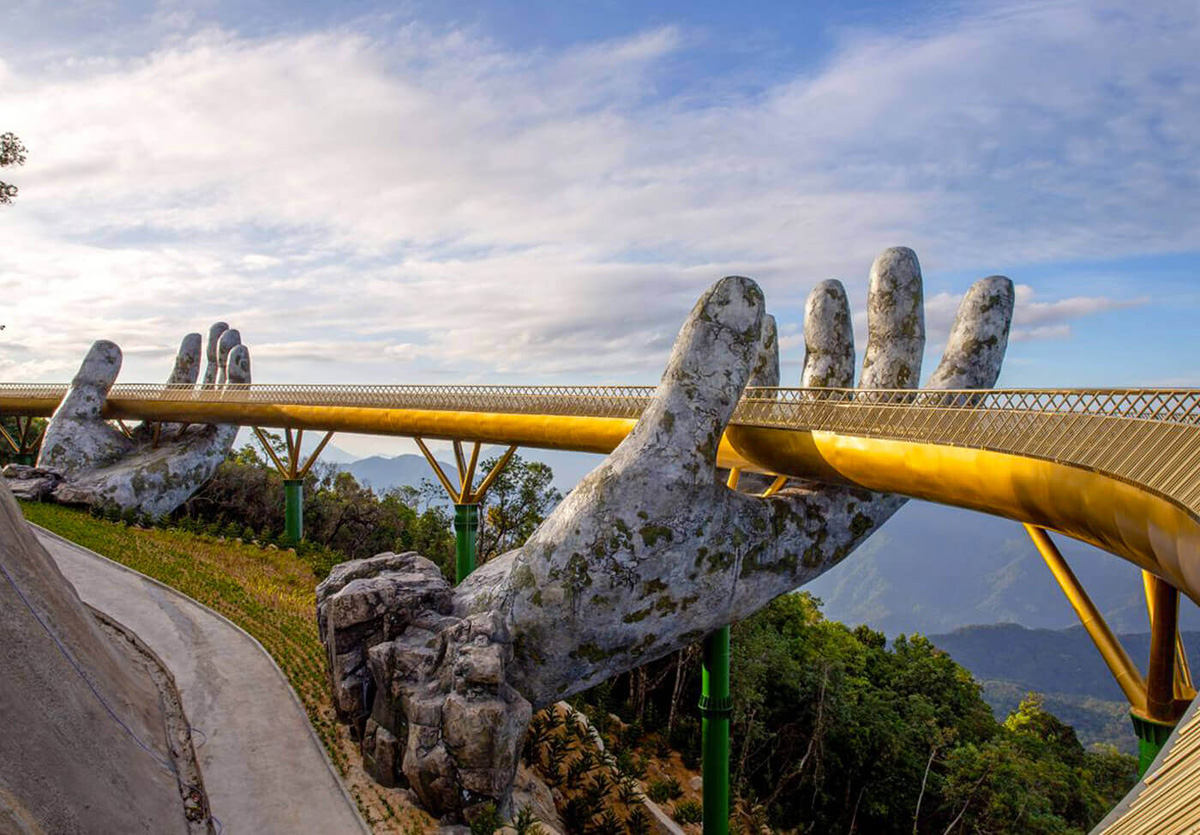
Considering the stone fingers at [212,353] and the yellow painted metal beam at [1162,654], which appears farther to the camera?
the stone fingers at [212,353]

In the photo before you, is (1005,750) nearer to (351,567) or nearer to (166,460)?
(351,567)

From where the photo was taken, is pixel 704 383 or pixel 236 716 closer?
pixel 704 383

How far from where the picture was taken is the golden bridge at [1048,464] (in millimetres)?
8609

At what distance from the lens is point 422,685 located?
54.9ft

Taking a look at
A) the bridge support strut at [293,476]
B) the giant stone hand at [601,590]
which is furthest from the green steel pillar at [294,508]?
the giant stone hand at [601,590]

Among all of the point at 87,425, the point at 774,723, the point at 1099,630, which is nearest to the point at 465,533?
the point at 774,723

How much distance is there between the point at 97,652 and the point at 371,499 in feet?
114

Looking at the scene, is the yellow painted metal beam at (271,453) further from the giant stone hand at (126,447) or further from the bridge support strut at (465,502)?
the bridge support strut at (465,502)

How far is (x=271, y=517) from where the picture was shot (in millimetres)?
45188

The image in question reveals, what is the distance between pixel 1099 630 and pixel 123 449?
42.5m

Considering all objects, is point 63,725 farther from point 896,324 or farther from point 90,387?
point 90,387

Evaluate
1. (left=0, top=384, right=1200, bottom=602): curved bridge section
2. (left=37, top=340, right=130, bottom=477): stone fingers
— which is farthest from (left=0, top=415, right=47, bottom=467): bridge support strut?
(left=0, top=384, right=1200, bottom=602): curved bridge section

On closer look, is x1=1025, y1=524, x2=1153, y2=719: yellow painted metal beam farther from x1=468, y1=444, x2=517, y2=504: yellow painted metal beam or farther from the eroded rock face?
x1=468, y1=444, x2=517, y2=504: yellow painted metal beam

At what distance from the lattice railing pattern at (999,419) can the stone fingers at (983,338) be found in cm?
143
